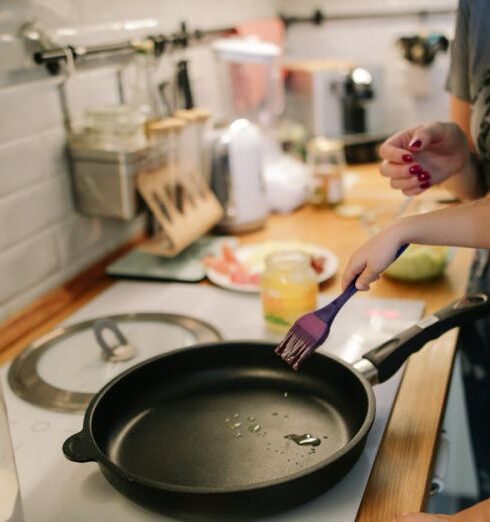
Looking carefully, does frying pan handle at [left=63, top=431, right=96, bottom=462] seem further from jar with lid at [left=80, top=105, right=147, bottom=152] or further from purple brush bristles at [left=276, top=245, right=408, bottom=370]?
jar with lid at [left=80, top=105, right=147, bottom=152]

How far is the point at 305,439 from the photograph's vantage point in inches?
35.1

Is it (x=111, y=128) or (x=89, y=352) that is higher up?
(x=111, y=128)

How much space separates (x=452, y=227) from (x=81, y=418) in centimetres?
54

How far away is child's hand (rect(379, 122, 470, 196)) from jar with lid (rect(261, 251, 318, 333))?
0.21 metres

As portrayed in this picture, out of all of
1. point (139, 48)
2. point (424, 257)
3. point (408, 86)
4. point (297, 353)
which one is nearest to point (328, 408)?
point (297, 353)

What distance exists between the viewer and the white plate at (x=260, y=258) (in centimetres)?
137

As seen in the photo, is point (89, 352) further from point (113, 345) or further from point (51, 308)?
point (51, 308)

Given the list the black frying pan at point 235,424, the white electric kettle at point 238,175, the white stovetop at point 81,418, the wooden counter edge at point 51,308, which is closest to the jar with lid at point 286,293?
the white stovetop at point 81,418

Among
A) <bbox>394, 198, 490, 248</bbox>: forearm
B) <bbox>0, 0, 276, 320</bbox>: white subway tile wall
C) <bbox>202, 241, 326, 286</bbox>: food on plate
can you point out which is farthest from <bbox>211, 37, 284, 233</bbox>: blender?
<bbox>394, 198, 490, 248</bbox>: forearm

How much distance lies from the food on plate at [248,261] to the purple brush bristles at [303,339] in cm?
43

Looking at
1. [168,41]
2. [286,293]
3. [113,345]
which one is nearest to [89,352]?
[113,345]

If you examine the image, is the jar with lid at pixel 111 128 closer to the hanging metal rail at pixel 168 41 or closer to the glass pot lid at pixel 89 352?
the hanging metal rail at pixel 168 41

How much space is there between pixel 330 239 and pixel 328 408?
2.35 feet

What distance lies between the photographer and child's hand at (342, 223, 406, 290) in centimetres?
87
